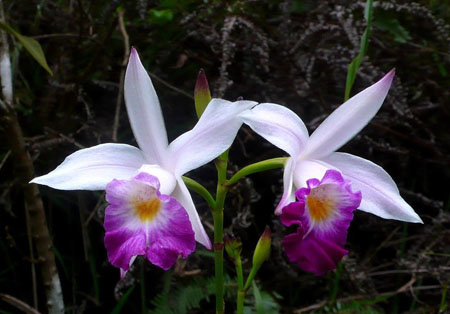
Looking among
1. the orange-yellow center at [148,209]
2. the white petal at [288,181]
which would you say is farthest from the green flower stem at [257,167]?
the orange-yellow center at [148,209]

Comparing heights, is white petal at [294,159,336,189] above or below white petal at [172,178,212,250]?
above

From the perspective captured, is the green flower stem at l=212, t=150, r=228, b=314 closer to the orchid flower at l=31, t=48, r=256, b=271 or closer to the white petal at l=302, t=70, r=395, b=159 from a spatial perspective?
the orchid flower at l=31, t=48, r=256, b=271

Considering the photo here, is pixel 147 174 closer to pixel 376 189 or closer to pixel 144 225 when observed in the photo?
pixel 144 225

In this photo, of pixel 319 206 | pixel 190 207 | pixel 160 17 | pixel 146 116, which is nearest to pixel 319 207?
pixel 319 206

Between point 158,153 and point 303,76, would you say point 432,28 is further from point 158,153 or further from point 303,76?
point 158,153

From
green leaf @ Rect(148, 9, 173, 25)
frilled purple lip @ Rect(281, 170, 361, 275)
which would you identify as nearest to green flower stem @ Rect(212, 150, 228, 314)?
frilled purple lip @ Rect(281, 170, 361, 275)

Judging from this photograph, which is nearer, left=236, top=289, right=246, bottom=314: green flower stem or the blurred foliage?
left=236, top=289, right=246, bottom=314: green flower stem

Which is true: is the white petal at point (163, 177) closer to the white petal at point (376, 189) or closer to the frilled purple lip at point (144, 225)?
the frilled purple lip at point (144, 225)
